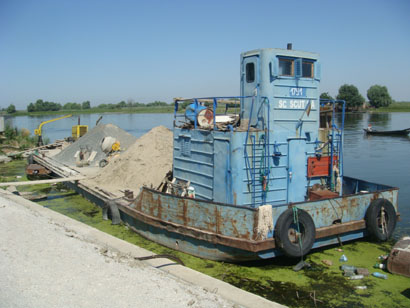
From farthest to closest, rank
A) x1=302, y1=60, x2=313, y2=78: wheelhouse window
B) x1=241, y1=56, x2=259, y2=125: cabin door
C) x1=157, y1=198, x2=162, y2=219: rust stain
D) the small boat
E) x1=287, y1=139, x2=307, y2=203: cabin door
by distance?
the small boat → x1=157, y1=198, x2=162, y2=219: rust stain → x1=302, y1=60, x2=313, y2=78: wheelhouse window → x1=287, y1=139, x2=307, y2=203: cabin door → x1=241, y1=56, x2=259, y2=125: cabin door

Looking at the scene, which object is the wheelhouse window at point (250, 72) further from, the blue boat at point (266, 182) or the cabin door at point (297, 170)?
the cabin door at point (297, 170)

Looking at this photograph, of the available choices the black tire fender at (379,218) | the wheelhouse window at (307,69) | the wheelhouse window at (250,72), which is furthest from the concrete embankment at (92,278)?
the wheelhouse window at (307,69)

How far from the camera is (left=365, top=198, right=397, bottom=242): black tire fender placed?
26.9ft

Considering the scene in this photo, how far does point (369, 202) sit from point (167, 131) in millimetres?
8514

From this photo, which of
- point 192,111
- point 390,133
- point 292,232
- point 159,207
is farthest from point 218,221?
point 390,133

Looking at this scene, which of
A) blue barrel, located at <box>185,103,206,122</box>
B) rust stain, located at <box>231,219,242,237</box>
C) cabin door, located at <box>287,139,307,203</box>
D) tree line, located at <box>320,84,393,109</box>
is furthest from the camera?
tree line, located at <box>320,84,393,109</box>

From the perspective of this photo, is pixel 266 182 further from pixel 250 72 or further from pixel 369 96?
pixel 369 96

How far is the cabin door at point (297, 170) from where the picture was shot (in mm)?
8281

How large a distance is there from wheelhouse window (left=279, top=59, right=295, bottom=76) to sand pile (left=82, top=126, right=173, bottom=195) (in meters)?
6.03

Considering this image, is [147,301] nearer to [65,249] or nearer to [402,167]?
[65,249]

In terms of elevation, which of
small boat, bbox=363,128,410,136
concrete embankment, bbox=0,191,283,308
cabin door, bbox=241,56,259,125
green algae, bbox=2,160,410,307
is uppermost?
cabin door, bbox=241,56,259,125

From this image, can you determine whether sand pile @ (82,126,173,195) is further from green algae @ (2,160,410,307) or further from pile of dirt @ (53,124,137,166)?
pile of dirt @ (53,124,137,166)

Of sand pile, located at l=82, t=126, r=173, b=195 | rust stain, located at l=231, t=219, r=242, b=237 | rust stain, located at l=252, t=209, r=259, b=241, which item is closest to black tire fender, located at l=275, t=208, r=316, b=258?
rust stain, located at l=252, t=209, r=259, b=241

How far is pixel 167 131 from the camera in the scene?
14805 mm
